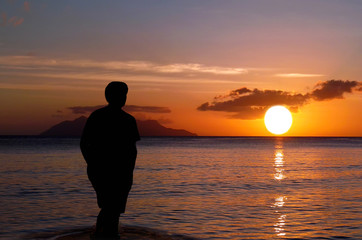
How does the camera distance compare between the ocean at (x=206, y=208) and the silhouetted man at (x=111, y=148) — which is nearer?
the silhouetted man at (x=111, y=148)

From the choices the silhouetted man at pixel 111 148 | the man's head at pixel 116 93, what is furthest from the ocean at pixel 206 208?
the man's head at pixel 116 93

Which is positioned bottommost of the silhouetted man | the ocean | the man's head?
the ocean

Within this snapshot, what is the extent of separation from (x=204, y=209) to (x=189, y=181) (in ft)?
26.2

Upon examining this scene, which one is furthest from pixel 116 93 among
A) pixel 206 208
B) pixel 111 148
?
pixel 206 208

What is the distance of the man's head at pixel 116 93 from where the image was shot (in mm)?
6910

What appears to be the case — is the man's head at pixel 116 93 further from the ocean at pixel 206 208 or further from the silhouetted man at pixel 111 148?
the ocean at pixel 206 208

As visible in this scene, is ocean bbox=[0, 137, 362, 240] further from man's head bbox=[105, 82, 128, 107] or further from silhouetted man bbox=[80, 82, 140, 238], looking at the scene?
man's head bbox=[105, 82, 128, 107]

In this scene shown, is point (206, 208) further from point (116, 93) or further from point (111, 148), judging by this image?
point (116, 93)

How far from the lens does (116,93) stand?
694cm

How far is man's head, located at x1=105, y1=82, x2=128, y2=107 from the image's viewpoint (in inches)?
272

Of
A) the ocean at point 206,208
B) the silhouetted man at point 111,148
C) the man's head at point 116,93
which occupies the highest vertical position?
the man's head at point 116,93

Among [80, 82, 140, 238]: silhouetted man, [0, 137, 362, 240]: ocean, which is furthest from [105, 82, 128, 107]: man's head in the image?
[0, 137, 362, 240]: ocean

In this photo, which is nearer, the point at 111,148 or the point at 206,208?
the point at 111,148

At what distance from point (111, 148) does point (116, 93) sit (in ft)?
2.93
